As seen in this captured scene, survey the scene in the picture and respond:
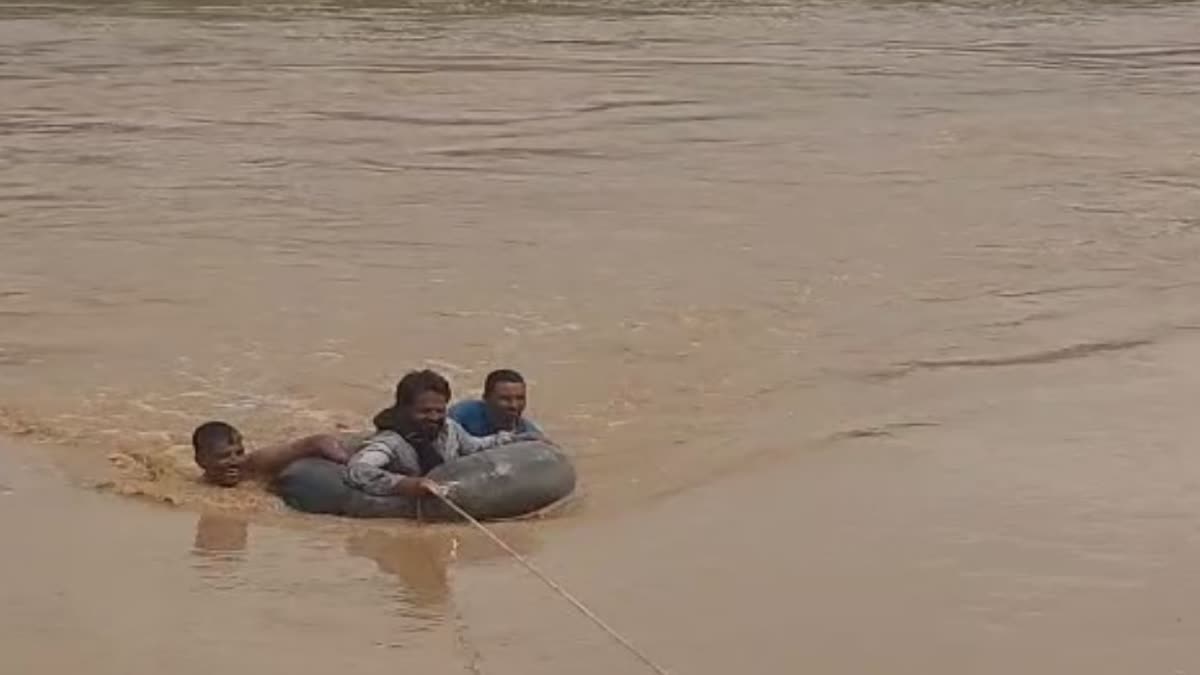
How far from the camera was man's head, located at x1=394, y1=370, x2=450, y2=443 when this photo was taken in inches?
359

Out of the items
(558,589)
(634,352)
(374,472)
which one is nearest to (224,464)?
(374,472)

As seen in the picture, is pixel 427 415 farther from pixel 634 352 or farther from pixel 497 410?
pixel 634 352

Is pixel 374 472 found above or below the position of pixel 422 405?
below

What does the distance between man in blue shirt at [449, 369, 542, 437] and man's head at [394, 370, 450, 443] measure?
1.09 feet

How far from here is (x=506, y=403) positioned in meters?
9.58

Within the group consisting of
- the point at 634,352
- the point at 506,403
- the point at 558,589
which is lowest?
the point at 634,352

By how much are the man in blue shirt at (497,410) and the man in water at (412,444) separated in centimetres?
20

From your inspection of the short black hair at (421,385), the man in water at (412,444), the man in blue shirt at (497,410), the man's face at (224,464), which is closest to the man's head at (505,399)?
the man in blue shirt at (497,410)

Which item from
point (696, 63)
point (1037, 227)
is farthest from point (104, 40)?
point (1037, 227)

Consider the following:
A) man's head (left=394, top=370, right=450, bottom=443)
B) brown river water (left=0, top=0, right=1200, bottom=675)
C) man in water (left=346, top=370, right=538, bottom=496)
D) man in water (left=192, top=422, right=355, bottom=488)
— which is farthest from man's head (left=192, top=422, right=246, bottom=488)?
man's head (left=394, top=370, right=450, bottom=443)

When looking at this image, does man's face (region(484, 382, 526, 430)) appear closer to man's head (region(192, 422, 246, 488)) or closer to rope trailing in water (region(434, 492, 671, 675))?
rope trailing in water (region(434, 492, 671, 675))

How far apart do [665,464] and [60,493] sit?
2672 millimetres

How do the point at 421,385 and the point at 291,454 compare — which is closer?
the point at 421,385

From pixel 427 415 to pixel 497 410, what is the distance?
20.0 inches
